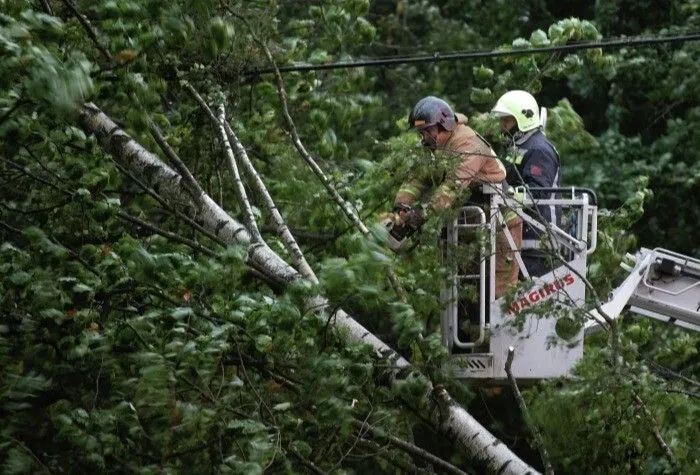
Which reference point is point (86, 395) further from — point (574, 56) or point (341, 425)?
point (574, 56)

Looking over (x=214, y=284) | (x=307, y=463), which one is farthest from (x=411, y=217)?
(x=307, y=463)

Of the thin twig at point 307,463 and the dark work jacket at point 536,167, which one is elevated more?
the dark work jacket at point 536,167

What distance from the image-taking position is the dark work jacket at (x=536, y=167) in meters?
9.90

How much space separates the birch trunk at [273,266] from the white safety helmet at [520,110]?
6.37ft

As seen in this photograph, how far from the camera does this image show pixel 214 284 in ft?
26.4

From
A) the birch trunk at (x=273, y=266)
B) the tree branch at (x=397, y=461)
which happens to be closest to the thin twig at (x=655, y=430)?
the birch trunk at (x=273, y=266)

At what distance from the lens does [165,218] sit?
11.2 m

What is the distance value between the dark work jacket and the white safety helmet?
0.05m

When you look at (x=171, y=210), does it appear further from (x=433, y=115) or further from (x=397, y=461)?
(x=397, y=461)

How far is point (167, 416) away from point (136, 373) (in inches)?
20.0

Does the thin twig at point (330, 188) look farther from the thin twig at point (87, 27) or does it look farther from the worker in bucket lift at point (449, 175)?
the thin twig at point (87, 27)

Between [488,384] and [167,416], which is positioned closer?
[167,416]

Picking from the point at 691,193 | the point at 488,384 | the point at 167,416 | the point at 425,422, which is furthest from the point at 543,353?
the point at 691,193

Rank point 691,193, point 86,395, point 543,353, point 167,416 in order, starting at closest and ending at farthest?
1. point 167,416
2. point 86,395
3. point 543,353
4. point 691,193
